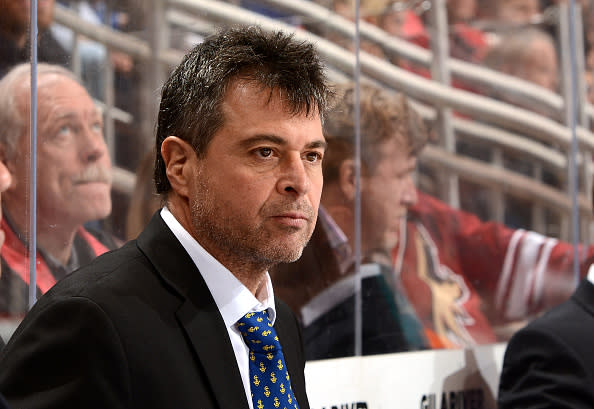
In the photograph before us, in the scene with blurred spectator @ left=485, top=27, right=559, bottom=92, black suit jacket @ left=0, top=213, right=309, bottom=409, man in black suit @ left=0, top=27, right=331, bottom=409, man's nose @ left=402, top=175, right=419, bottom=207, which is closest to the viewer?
black suit jacket @ left=0, top=213, right=309, bottom=409

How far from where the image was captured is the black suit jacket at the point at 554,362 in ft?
6.31

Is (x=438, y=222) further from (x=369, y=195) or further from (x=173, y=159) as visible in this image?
(x=173, y=159)

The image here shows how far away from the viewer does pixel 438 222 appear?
2.38m

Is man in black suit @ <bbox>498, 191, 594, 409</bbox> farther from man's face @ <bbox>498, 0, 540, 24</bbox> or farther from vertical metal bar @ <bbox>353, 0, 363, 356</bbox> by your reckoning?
man's face @ <bbox>498, 0, 540, 24</bbox>

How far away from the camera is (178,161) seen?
4.14 feet

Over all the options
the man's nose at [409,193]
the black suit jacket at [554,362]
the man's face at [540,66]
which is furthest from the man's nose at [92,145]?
the man's face at [540,66]

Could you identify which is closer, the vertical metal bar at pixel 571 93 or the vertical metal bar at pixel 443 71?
the vertical metal bar at pixel 443 71

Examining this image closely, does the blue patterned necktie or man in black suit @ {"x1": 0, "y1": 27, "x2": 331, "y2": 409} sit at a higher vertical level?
man in black suit @ {"x1": 0, "y1": 27, "x2": 331, "y2": 409}

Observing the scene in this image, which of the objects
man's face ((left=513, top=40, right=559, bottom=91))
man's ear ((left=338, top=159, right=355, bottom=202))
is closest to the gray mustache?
man's ear ((left=338, top=159, right=355, bottom=202))

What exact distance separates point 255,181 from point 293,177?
2.2 inches

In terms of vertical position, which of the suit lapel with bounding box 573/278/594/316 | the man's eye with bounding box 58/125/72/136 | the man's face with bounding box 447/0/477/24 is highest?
the man's face with bounding box 447/0/477/24

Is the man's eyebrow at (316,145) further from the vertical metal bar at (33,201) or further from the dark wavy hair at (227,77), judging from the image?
the vertical metal bar at (33,201)

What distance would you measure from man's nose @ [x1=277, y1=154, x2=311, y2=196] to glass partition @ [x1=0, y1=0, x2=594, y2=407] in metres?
0.36

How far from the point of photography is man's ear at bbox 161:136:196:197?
1.25 m
